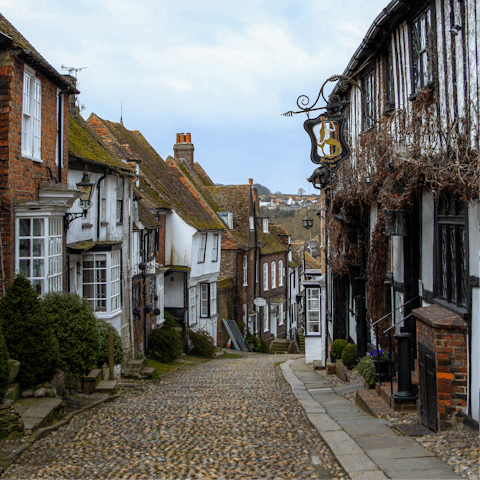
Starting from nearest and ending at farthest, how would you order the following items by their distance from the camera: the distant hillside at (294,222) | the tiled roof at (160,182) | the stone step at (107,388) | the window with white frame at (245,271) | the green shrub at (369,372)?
the green shrub at (369,372), the stone step at (107,388), the tiled roof at (160,182), the window with white frame at (245,271), the distant hillside at (294,222)

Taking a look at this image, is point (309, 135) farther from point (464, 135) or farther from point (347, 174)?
point (464, 135)

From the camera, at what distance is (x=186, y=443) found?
833 cm

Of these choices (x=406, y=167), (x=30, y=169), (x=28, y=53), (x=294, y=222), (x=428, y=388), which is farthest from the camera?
(x=294, y=222)

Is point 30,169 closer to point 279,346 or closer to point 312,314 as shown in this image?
point 312,314

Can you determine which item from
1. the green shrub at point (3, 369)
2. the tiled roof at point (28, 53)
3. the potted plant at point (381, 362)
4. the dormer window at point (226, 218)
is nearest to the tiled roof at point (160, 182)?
the dormer window at point (226, 218)

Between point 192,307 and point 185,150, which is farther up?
point 185,150

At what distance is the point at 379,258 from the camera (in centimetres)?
1227

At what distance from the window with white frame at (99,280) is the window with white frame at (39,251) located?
4.23 meters

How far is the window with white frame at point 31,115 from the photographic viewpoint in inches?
458

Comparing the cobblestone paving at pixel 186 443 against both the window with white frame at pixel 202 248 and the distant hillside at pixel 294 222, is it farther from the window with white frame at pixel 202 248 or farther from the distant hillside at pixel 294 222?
the distant hillside at pixel 294 222

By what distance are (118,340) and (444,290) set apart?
9.34m

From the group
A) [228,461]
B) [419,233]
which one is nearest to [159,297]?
[419,233]

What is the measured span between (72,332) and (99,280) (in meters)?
5.61

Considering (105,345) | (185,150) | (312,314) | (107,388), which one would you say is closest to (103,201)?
(105,345)
